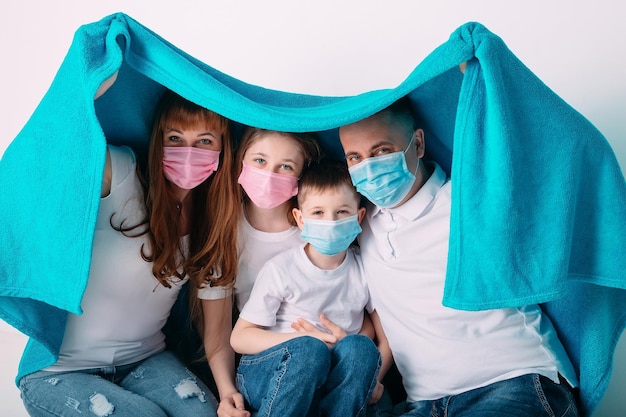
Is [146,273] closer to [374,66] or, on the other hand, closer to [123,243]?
[123,243]

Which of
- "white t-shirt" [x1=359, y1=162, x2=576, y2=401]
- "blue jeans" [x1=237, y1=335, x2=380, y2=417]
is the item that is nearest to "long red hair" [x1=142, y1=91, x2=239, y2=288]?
→ "blue jeans" [x1=237, y1=335, x2=380, y2=417]

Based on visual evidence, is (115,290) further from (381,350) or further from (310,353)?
(381,350)

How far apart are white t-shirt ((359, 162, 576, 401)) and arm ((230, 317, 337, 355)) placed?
0.22 meters

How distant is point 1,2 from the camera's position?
10.6ft

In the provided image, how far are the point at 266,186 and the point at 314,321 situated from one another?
1.38 feet

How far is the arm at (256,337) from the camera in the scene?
191 cm

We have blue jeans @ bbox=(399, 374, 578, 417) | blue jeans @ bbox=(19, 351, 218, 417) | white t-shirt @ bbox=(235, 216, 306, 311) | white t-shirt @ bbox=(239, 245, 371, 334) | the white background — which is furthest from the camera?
the white background

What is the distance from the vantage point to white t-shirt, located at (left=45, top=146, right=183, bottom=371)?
1.93 m

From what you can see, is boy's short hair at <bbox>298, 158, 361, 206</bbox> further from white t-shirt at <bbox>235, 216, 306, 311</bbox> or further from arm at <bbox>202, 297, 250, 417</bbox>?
arm at <bbox>202, 297, 250, 417</bbox>

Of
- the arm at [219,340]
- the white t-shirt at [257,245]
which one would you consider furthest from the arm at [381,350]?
the arm at [219,340]

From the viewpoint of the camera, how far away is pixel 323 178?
196 cm

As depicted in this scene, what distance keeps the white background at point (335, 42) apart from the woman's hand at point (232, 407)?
830 mm

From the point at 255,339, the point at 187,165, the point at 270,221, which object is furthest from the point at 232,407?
the point at 187,165

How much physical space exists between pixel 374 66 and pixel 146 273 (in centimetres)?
121
